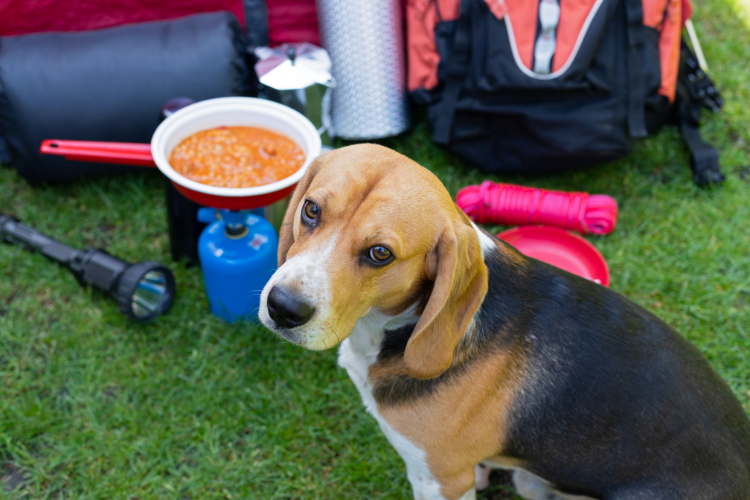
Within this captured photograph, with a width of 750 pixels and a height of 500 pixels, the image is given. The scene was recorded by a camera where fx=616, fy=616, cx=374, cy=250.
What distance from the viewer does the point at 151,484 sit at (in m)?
3.75

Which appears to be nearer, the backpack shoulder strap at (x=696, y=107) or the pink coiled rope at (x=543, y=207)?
the pink coiled rope at (x=543, y=207)

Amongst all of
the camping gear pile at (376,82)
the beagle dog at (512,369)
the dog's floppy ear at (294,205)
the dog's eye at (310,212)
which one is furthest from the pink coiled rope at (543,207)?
the dog's eye at (310,212)

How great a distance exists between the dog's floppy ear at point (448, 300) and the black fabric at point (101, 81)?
3076 millimetres

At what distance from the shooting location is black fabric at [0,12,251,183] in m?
4.64

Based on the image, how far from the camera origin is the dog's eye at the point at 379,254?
239 cm

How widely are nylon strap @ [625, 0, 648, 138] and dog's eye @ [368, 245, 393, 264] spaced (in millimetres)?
3215

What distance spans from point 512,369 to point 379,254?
35.0 inches

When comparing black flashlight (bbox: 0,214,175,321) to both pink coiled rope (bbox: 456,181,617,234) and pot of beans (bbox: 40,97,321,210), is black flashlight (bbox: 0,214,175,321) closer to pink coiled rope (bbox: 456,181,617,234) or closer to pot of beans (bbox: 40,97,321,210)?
pot of beans (bbox: 40,97,321,210)

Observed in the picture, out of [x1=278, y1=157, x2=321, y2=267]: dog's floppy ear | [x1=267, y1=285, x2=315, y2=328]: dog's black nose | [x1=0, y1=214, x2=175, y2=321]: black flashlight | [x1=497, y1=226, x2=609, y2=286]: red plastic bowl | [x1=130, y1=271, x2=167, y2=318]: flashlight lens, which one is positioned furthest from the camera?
[x1=497, y1=226, x2=609, y2=286]: red plastic bowl

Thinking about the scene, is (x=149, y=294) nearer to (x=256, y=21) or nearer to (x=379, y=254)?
(x=256, y=21)

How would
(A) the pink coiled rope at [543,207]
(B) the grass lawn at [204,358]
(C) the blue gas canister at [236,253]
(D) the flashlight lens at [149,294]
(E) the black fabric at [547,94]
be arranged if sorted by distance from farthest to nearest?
(A) the pink coiled rope at [543,207] → (E) the black fabric at [547,94] → (D) the flashlight lens at [149,294] → (C) the blue gas canister at [236,253] → (B) the grass lawn at [204,358]

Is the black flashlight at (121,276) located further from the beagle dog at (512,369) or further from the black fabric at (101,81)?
the beagle dog at (512,369)

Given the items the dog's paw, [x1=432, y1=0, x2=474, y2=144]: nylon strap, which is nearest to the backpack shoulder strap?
[x1=432, y1=0, x2=474, y2=144]: nylon strap

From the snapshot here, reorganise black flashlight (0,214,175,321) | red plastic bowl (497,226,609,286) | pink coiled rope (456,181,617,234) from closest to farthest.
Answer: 1. black flashlight (0,214,175,321)
2. red plastic bowl (497,226,609,286)
3. pink coiled rope (456,181,617,234)
